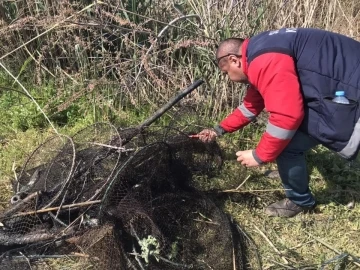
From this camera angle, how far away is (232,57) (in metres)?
2.74

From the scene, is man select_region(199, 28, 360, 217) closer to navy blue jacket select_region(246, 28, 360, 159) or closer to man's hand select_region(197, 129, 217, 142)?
navy blue jacket select_region(246, 28, 360, 159)

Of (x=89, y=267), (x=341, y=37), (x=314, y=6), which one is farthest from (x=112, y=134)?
(x=314, y=6)

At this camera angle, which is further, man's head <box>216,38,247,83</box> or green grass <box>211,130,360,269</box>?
green grass <box>211,130,360,269</box>

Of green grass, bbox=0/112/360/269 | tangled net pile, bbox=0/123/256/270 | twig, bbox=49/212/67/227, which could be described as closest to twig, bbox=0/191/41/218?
tangled net pile, bbox=0/123/256/270

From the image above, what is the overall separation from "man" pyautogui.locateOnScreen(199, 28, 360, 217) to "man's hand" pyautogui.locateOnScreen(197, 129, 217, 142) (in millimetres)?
446

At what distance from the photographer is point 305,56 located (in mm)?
2639

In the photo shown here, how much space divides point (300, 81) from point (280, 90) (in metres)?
0.23

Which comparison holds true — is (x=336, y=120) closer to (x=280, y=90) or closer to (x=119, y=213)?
(x=280, y=90)

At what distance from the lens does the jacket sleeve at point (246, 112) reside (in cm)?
→ 320

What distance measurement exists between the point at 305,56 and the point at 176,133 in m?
1.04

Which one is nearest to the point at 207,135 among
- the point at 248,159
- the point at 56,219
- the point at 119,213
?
A: the point at 248,159

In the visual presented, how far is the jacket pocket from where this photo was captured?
262 centimetres

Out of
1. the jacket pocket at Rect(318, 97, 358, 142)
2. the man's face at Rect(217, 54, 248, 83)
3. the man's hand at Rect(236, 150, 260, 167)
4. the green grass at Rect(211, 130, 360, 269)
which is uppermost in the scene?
the man's face at Rect(217, 54, 248, 83)

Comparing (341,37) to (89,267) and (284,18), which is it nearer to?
(284,18)
